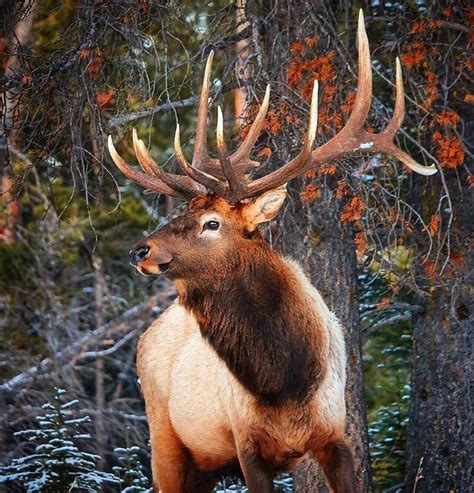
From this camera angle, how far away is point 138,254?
18.8 ft

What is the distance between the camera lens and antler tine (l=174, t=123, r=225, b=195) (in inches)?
233

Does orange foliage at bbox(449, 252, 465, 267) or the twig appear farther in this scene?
the twig

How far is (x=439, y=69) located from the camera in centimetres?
812

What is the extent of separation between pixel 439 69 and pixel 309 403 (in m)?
3.24

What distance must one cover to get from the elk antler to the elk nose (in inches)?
20.4

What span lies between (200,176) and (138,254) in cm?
62

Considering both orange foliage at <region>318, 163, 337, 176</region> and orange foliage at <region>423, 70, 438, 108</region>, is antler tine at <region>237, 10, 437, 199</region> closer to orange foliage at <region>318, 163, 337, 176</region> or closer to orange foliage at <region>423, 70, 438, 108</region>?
orange foliage at <region>318, 163, 337, 176</region>

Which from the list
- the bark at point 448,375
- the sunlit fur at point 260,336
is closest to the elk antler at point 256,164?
the sunlit fur at point 260,336

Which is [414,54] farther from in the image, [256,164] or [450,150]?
[256,164]

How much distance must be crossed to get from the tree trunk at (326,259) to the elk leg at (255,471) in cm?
151

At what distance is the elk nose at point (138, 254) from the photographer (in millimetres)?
5711

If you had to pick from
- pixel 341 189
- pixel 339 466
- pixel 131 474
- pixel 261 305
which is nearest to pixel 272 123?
pixel 341 189

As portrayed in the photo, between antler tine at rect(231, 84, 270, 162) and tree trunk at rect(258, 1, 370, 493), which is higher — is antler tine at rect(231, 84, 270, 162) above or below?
above

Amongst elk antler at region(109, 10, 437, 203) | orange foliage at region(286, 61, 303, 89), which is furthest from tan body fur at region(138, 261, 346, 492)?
orange foliage at region(286, 61, 303, 89)
